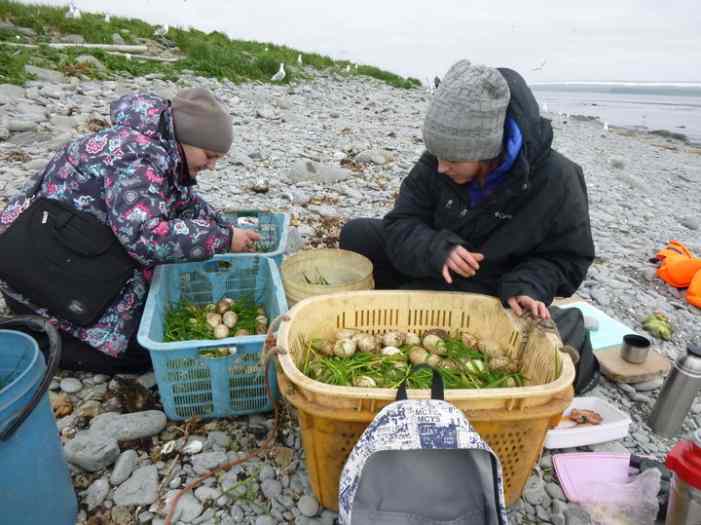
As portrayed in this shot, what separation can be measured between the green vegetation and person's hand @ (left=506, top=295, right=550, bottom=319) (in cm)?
922

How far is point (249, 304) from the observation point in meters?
3.22

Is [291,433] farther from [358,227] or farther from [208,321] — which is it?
[358,227]

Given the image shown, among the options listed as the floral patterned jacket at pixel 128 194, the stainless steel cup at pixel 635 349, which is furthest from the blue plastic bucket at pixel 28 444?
the stainless steel cup at pixel 635 349

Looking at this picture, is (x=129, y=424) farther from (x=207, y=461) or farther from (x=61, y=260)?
(x=61, y=260)

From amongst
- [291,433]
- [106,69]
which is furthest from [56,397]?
[106,69]

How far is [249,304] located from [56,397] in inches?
46.3

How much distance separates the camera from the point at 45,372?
155cm

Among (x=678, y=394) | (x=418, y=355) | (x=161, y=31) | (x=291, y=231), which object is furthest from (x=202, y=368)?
(x=161, y=31)

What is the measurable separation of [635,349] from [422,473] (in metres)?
2.09

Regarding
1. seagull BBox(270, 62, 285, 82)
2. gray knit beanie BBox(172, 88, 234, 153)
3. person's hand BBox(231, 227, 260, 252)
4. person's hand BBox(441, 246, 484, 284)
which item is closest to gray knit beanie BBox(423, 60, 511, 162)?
person's hand BBox(441, 246, 484, 284)

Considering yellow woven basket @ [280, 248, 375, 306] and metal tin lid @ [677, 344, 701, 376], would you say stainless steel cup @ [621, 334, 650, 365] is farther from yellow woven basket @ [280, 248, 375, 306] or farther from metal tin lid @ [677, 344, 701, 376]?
yellow woven basket @ [280, 248, 375, 306]

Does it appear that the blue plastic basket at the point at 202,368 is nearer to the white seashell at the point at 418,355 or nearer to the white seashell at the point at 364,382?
the white seashell at the point at 364,382

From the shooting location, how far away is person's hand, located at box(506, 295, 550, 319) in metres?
2.24

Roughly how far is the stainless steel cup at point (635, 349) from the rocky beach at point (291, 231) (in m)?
0.18
